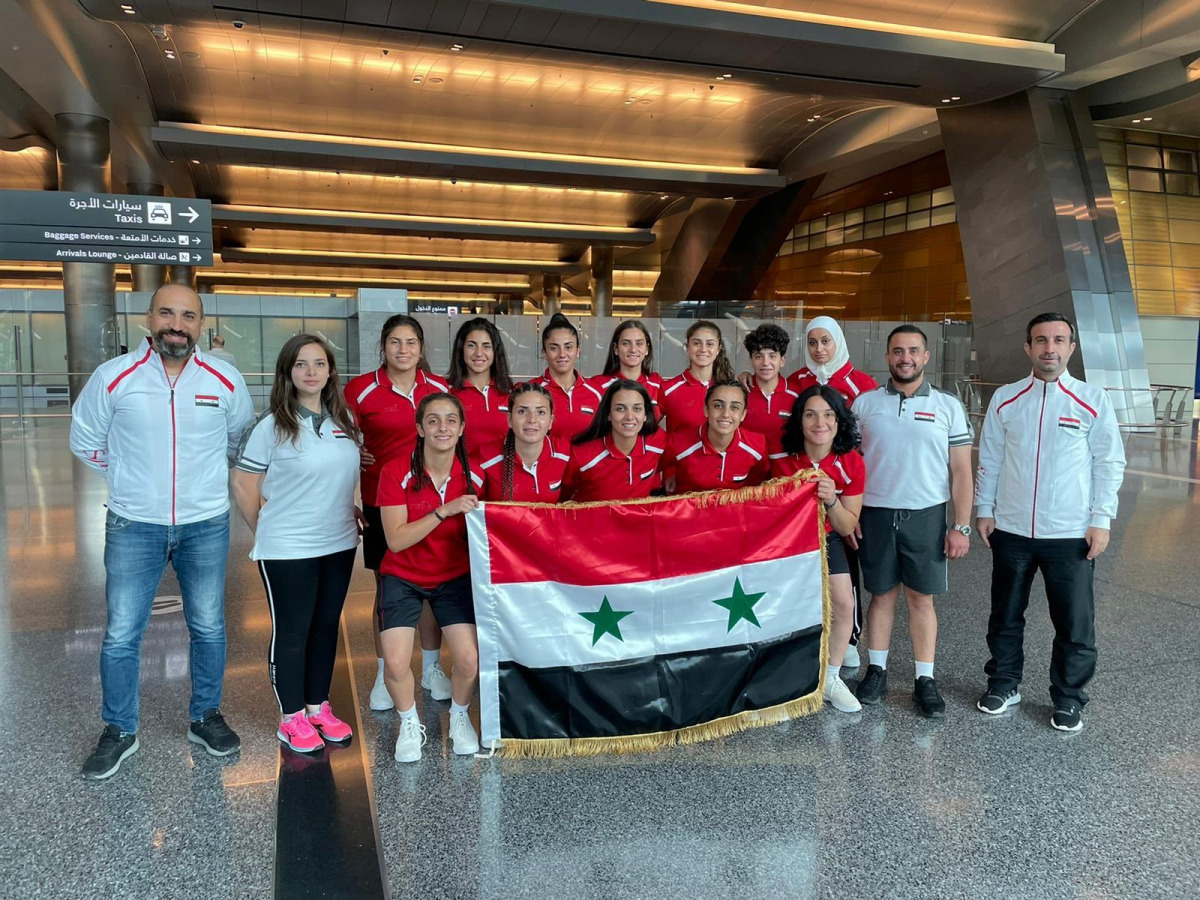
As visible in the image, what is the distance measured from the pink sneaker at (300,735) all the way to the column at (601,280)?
31814 mm

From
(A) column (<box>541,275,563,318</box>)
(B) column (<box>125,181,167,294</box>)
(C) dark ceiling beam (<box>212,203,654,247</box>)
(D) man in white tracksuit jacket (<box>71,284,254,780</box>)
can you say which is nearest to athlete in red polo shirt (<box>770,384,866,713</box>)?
(D) man in white tracksuit jacket (<box>71,284,254,780</box>)

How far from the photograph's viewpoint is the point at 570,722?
343 centimetres

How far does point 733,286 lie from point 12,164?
2400cm

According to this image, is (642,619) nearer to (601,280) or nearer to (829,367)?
(829,367)

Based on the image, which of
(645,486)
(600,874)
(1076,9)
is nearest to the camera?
(600,874)

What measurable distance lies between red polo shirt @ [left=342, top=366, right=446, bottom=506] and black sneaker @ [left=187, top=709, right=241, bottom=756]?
1.16 meters

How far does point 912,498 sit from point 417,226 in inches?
1156

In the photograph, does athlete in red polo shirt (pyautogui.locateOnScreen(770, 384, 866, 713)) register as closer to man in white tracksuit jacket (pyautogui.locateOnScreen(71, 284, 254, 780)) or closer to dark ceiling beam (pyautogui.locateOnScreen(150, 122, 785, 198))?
man in white tracksuit jacket (pyautogui.locateOnScreen(71, 284, 254, 780))

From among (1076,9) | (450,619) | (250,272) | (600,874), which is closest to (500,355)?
(450,619)

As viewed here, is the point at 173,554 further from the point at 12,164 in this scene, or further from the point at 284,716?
the point at 12,164

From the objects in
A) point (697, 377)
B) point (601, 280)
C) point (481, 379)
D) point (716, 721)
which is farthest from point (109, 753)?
point (601, 280)

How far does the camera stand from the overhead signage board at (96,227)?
8.75m

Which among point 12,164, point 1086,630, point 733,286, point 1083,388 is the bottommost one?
point 1086,630

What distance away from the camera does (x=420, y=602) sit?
3.51 m
